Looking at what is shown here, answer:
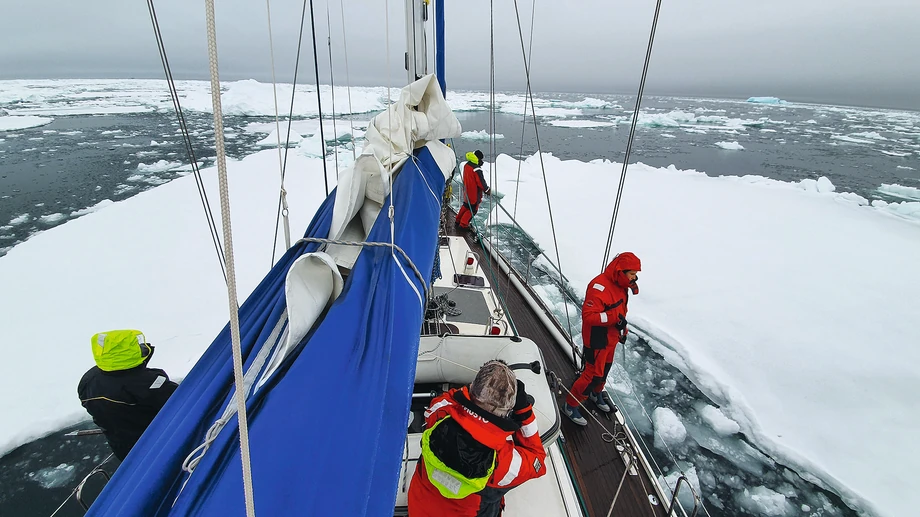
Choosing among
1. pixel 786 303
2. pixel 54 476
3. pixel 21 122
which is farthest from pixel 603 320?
pixel 21 122

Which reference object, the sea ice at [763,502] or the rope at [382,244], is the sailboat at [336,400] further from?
→ the sea ice at [763,502]

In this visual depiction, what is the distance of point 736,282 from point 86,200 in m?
11.5

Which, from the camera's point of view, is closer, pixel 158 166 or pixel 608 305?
pixel 608 305

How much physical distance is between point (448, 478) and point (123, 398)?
1.04 metres

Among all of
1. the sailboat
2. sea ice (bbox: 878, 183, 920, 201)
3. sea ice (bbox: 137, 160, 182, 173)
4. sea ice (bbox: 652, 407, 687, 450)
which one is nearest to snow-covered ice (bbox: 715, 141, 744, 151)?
sea ice (bbox: 878, 183, 920, 201)

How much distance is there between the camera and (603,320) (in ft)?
5.94

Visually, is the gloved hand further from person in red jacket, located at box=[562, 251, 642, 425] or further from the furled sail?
person in red jacket, located at box=[562, 251, 642, 425]

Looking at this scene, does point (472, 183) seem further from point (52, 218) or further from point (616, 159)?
point (616, 159)

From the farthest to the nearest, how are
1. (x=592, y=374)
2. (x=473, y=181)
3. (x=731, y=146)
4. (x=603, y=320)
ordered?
1. (x=731, y=146)
2. (x=473, y=181)
3. (x=592, y=374)
4. (x=603, y=320)

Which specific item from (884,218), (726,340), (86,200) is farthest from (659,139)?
(86,200)

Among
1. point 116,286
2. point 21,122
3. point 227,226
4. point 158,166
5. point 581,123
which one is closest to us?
point 227,226

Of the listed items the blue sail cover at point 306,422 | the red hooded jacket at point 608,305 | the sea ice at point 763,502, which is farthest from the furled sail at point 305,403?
the sea ice at point 763,502

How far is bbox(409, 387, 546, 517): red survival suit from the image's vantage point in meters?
0.87

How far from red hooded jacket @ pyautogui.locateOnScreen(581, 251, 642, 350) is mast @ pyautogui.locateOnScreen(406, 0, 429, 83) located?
60.5 inches
